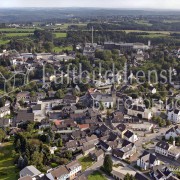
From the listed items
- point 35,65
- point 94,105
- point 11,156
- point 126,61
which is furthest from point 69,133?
point 126,61

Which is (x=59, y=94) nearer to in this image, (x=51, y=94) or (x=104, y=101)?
(x=51, y=94)

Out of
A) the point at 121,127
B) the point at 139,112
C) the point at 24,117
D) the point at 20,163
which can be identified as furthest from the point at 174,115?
the point at 20,163

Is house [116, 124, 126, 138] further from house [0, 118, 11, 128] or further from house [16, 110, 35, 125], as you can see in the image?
house [0, 118, 11, 128]

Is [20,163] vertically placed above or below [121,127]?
below

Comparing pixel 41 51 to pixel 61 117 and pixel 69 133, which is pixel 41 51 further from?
pixel 69 133

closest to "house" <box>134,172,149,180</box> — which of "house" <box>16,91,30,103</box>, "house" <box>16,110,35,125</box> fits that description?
"house" <box>16,110,35,125</box>

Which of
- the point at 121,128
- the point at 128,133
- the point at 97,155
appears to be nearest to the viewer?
the point at 97,155

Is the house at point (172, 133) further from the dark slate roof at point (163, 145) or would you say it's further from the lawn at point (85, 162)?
the lawn at point (85, 162)
